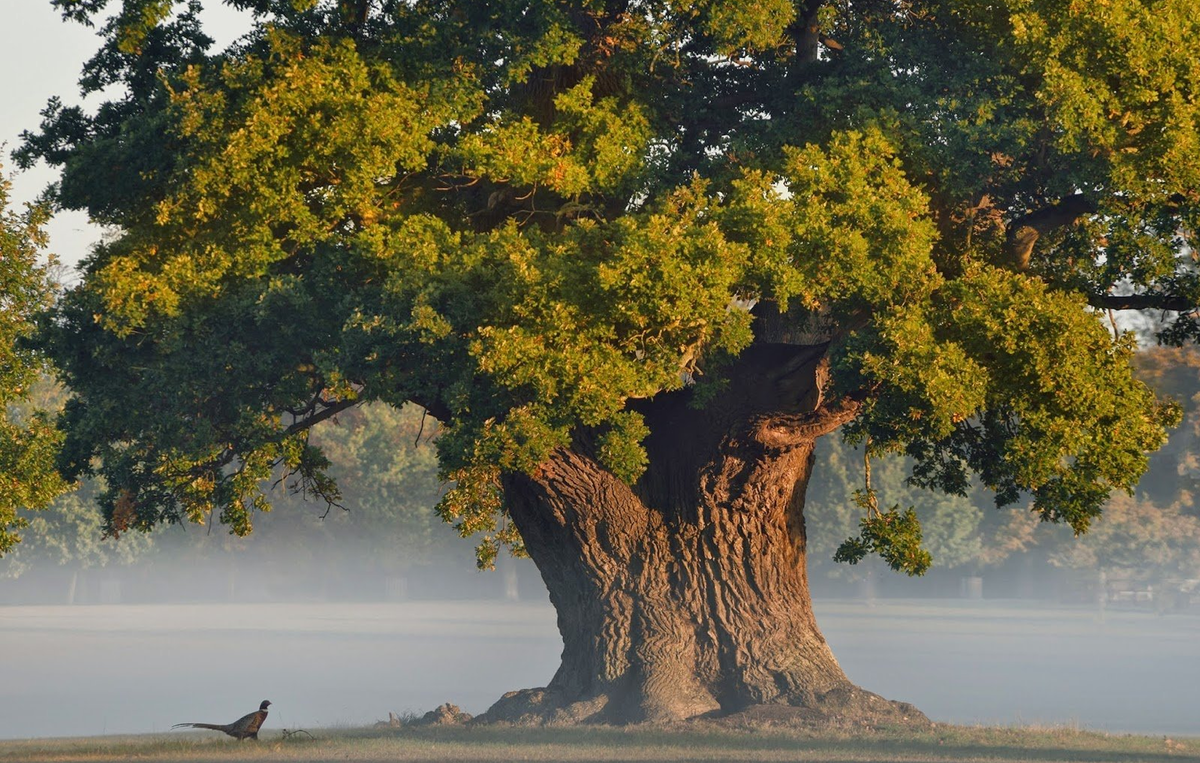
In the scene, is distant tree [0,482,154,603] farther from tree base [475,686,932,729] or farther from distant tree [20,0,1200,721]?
distant tree [20,0,1200,721]

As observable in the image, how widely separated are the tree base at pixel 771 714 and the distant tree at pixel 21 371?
28.0ft

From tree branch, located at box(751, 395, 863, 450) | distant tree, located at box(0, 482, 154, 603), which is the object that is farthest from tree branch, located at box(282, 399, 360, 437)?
distant tree, located at box(0, 482, 154, 603)

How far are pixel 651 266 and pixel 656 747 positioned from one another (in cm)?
686

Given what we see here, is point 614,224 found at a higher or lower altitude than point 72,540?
lower

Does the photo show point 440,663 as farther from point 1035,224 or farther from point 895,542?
point 1035,224

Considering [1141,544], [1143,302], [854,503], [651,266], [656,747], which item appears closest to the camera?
[651,266]

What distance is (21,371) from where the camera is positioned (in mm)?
27391

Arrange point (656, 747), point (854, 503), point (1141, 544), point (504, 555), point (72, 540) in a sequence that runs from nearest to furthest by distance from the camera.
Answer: point (656, 747) → point (854, 503) → point (1141, 544) → point (72, 540) → point (504, 555)

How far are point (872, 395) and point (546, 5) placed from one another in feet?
23.8

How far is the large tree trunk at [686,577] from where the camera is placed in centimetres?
2441

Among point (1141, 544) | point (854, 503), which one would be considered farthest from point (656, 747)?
point (1141, 544)

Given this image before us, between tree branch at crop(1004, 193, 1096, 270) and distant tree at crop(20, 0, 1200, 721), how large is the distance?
0.20 feet

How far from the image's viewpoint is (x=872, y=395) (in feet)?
70.1

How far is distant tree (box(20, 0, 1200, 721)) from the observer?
20.2 m
